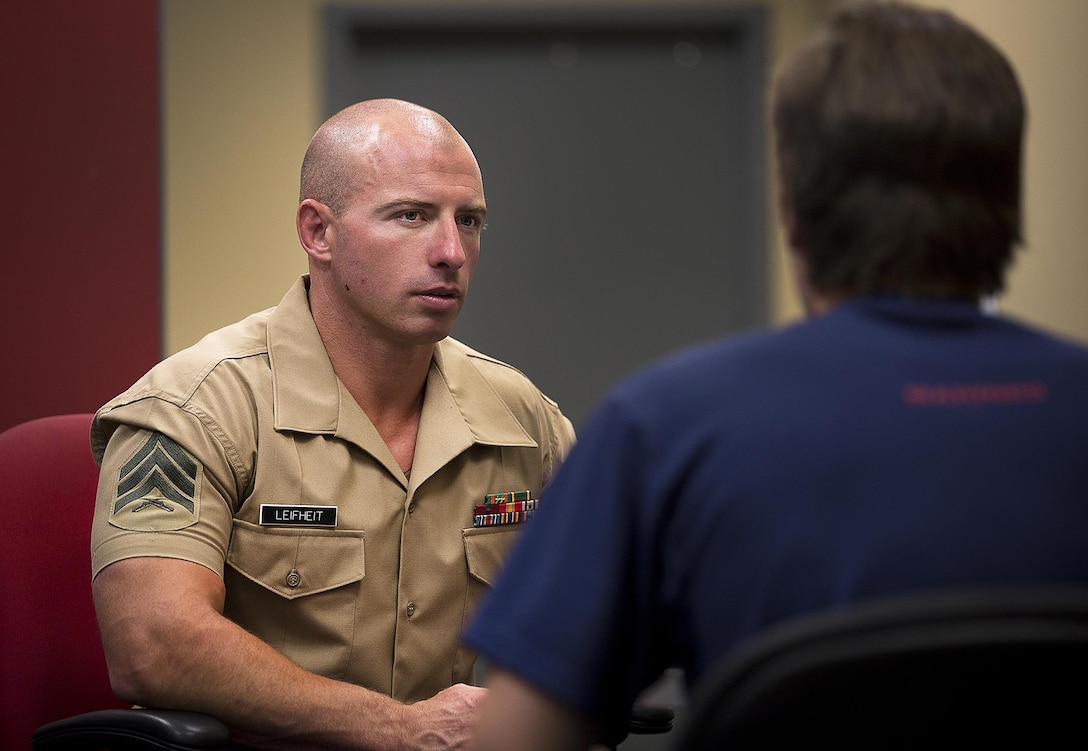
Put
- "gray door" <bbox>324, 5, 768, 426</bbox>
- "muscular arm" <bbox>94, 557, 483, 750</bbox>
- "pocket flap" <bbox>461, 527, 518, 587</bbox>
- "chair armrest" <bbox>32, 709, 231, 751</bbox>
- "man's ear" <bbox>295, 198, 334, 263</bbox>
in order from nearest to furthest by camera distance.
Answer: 1. "chair armrest" <bbox>32, 709, 231, 751</bbox>
2. "muscular arm" <bbox>94, 557, 483, 750</bbox>
3. "pocket flap" <bbox>461, 527, 518, 587</bbox>
4. "man's ear" <bbox>295, 198, 334, 263</bbox>
5. "gray door" <bbox>324, 5, 768, 426</bbox>

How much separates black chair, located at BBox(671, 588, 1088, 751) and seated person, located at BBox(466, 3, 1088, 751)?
3.6 inches

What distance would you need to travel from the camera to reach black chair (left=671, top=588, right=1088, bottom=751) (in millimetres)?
580

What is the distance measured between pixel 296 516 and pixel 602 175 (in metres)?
2.38

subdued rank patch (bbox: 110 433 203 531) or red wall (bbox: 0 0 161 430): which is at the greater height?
red wall (bbox: 0 0 161 430)

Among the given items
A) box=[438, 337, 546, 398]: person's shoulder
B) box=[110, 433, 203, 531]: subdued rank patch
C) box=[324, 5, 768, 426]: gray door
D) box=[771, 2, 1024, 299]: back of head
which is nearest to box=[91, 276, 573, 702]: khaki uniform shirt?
box=[110, 433, 203, 531]: subdued rank patch

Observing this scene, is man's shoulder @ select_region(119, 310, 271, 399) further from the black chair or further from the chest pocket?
the black chair

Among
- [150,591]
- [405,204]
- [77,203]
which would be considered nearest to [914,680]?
[150,591]

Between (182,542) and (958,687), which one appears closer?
(958,687)

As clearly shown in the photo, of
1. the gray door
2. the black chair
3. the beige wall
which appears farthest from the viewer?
the gray door

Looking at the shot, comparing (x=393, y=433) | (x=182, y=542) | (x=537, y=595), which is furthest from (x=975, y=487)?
(x=393, y=433)

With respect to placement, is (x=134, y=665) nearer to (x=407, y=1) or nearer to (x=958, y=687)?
(x=958, y=687)

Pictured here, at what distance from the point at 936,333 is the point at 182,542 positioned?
3.14ft

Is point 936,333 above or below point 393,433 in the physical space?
above

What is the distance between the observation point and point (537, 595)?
71 cm
